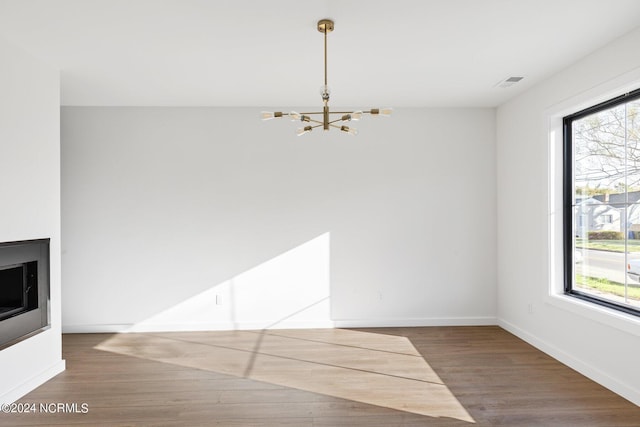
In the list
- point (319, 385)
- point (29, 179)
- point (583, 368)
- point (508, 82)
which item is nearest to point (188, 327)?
point (319, 385)

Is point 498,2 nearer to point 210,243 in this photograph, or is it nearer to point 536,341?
point 536,341

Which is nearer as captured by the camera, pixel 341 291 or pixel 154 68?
pixel 154 68

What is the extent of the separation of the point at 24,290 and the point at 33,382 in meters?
0.72

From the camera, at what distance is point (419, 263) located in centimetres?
505

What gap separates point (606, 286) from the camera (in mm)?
3467

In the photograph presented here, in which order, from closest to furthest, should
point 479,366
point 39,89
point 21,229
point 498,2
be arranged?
point 498,2, point 21,229, point 39,89, point 479,366

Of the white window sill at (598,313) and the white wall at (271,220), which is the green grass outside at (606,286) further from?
the white wall at (271,220)

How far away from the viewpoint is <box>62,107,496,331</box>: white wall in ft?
15.9

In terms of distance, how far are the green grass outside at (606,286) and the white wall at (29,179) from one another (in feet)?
15.3

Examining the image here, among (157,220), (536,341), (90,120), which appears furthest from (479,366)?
(90,120)

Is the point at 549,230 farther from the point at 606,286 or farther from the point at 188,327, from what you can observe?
the point at 188,327

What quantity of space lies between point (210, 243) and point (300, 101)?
1.97 metres

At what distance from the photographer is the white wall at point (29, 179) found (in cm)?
301

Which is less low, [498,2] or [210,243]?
[498,2]
